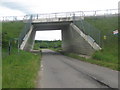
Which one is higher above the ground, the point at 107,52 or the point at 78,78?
the point at 107,52

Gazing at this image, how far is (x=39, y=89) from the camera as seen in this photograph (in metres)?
8.44

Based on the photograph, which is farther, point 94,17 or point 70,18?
point 94,17

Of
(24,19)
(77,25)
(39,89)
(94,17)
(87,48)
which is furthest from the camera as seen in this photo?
(24,19)

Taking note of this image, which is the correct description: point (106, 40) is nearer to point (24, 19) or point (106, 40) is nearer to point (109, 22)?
point (109, 22)

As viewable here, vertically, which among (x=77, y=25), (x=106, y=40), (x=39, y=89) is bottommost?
(x=39, y=89)

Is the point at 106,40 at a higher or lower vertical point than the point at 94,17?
lower

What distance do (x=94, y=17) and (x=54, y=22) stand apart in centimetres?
967

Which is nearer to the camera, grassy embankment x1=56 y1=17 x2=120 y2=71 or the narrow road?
the narrow road

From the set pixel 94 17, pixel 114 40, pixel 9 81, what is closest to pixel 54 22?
pixel 94 17

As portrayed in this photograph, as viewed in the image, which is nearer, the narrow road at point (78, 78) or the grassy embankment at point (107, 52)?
the narrow road at point (78, 78)

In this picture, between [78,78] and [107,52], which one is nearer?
[78,78]

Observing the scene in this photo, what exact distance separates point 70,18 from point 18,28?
35.7ft

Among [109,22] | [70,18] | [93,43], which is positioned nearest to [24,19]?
[70,18]

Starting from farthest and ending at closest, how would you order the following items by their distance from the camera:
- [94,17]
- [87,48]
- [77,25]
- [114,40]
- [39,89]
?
[94,17] → [77,25] → [87,48] → [114,40] → [39,89]
